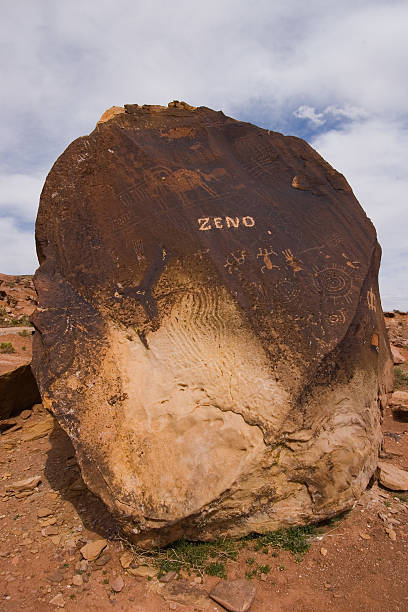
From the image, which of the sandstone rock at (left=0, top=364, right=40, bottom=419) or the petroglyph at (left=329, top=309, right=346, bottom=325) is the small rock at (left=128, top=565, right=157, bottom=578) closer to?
the petroglyph at (left=329, top=309, right=346, bottom=325)

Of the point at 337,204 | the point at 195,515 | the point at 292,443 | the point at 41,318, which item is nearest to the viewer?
the point at 195,515

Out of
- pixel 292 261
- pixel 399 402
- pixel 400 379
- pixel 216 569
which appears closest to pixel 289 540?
pixel 216 569

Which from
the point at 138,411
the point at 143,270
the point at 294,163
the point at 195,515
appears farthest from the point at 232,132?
the point at 195,515

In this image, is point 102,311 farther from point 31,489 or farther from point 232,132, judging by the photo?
point 232,132

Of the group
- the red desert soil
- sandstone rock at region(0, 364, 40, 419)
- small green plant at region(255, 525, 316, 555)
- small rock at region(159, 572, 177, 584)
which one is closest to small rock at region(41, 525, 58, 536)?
the red desert soil

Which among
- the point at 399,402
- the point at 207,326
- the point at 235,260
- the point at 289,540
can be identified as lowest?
the point at 289,540

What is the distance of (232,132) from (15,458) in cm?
383

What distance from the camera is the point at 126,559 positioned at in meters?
2.95

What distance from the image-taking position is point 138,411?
10.4ft

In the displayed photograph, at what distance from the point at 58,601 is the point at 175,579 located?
0.69m

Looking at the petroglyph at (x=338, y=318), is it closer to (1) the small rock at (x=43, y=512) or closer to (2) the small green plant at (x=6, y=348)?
(1) the small rock at (x=43, y=512)

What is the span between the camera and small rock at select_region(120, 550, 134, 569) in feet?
9.54

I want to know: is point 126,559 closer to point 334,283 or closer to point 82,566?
point 82,566

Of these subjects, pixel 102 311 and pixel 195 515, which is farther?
pixel 102 311
